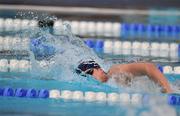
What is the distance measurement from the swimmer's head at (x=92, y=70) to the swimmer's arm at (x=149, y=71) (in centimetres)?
21

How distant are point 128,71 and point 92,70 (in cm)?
35

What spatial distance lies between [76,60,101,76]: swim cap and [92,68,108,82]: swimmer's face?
1.5 inches

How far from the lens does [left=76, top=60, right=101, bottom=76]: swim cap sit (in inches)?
164

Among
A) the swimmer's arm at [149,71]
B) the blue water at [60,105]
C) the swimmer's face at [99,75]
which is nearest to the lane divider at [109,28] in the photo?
the blue water at [60,105]

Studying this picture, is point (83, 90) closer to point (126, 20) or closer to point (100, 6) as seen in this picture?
point (126, 20)

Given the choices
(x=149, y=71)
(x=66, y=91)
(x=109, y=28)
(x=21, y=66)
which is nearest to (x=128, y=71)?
(x=149, y=71)

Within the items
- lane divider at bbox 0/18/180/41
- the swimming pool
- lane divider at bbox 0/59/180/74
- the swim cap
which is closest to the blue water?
the swimming pool

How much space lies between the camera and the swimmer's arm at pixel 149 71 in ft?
12.3

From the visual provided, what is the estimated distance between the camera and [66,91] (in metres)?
4.07

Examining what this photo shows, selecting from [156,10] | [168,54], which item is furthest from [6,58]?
[156,10]

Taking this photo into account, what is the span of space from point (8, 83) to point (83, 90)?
2.04 ft

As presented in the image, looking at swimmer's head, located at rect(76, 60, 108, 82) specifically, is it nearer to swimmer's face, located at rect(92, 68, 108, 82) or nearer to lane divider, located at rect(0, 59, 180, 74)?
swimmer's face, located at rect(92, 68, 108, 82)

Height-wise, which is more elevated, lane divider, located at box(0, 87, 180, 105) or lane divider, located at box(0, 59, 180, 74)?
lane divider, located at box(0, 59, 180, 74)

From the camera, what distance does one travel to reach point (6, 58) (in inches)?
196
